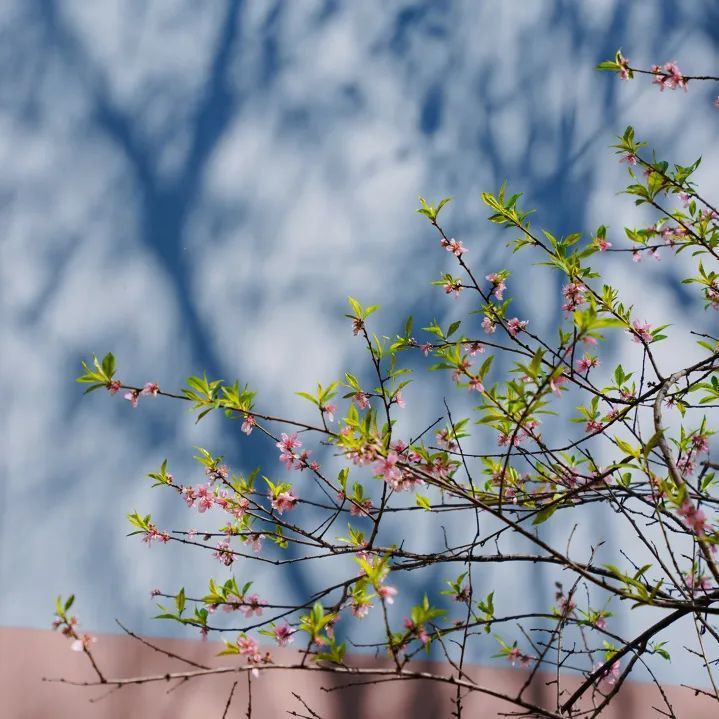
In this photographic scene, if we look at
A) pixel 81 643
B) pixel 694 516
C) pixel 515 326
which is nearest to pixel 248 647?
pixel 81 643

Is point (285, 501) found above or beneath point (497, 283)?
beneath

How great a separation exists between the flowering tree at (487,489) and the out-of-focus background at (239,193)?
0.10 m

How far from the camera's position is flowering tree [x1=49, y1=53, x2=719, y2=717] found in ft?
5.04

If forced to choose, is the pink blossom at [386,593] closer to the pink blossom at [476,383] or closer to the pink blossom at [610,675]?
the pink blossom at [476,383]

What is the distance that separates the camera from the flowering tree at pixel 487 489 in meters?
1.54

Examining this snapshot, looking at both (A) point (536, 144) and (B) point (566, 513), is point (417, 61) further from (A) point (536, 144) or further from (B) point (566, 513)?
(B) point (566, 513)

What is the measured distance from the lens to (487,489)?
1.90m

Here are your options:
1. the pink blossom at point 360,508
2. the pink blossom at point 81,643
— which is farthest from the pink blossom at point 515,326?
the pink blossom at point 81,643

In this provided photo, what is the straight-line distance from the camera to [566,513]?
2.62 metres

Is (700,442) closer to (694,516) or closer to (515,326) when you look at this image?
(515,326)

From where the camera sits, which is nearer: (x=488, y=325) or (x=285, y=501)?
(x=285, y=501)

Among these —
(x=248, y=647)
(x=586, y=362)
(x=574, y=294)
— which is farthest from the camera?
(x=586, y=362)

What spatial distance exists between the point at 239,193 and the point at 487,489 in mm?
1322

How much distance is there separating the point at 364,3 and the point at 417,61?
28cm
